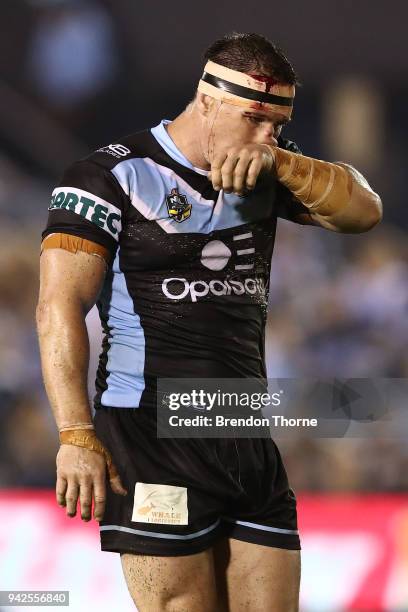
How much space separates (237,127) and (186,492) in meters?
0.97

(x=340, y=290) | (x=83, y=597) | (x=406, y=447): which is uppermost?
(x=340, y=290)

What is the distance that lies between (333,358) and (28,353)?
194cm

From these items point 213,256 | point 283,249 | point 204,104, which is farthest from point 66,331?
point 283,249

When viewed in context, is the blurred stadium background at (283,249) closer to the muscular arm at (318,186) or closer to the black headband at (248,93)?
the muscular arm at (318,186)

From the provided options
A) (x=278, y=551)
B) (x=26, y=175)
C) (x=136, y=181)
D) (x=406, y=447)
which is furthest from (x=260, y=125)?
(x=26, y=175)

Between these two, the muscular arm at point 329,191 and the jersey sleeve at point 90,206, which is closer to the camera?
the jersey sleeve at point 90,206

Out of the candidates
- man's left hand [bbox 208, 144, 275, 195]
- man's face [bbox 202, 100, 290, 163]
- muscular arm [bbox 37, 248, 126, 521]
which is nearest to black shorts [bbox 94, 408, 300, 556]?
muscular arm [bbox 37, 248, 126, 521]

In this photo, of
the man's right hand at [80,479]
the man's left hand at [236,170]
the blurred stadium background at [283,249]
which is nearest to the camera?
the man's right hand at [80,479]

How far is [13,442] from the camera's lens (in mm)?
6516

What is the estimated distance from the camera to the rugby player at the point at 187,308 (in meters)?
2.63

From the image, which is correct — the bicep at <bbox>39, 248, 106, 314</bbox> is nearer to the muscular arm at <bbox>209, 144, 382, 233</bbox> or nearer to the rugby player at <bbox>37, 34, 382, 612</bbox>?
the rugby player at <bbox>37, 34, 382, 612</bbox>

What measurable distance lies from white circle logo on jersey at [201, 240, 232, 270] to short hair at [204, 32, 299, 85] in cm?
47

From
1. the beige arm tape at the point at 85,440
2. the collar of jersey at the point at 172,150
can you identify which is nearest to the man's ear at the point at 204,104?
the collar of jersey at the point at 172,150

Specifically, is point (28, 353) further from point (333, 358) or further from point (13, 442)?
point (333, 358)
